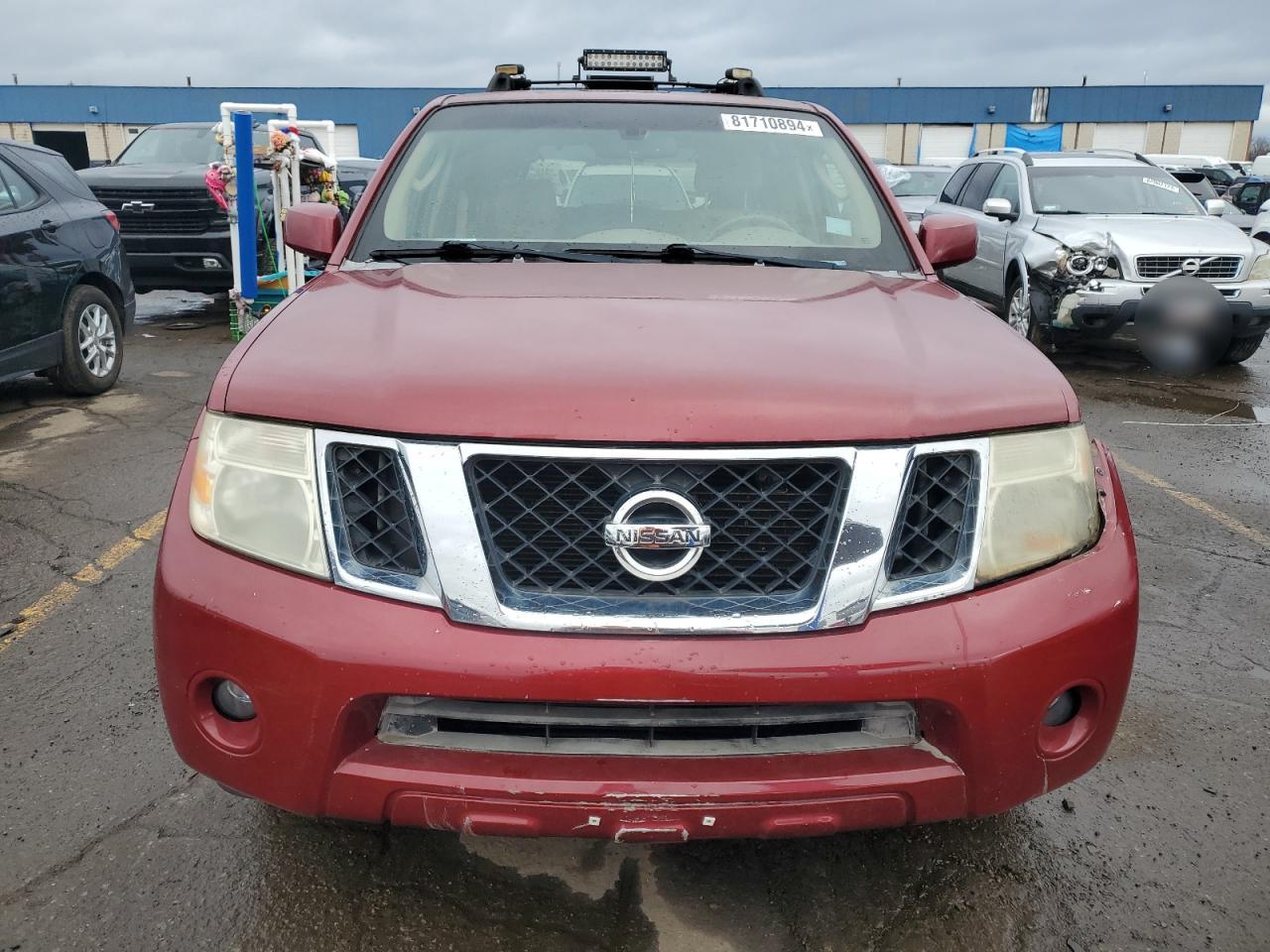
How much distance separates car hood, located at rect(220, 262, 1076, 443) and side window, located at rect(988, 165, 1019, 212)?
7805 millimetres

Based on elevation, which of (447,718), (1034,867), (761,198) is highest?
(761,198)

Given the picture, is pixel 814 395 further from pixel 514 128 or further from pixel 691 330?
pixel 514 128

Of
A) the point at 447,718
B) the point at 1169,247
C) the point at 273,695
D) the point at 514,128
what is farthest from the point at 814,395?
the point at 1169,247

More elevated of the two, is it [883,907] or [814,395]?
Answer: [814,395]

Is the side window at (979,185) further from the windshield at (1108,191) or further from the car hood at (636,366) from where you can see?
the car hood at (636,366)

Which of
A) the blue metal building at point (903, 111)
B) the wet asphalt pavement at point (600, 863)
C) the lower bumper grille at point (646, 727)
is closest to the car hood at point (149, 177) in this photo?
the wet asphalt pavement at point (600, 863)

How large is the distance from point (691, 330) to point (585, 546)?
1.75ft

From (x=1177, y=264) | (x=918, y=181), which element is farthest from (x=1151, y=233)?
(x=918, y=181)

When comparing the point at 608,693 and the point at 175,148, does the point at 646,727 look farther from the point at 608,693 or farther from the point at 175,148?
the point at 175,148

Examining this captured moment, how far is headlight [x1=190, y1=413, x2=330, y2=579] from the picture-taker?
1827 millimetres

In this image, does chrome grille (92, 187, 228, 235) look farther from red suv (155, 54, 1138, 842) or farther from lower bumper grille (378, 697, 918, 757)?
lower bumper grille (378, 697, 918, 757)

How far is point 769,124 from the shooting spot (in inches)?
128

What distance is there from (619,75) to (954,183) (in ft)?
27.2

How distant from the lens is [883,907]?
217cm
